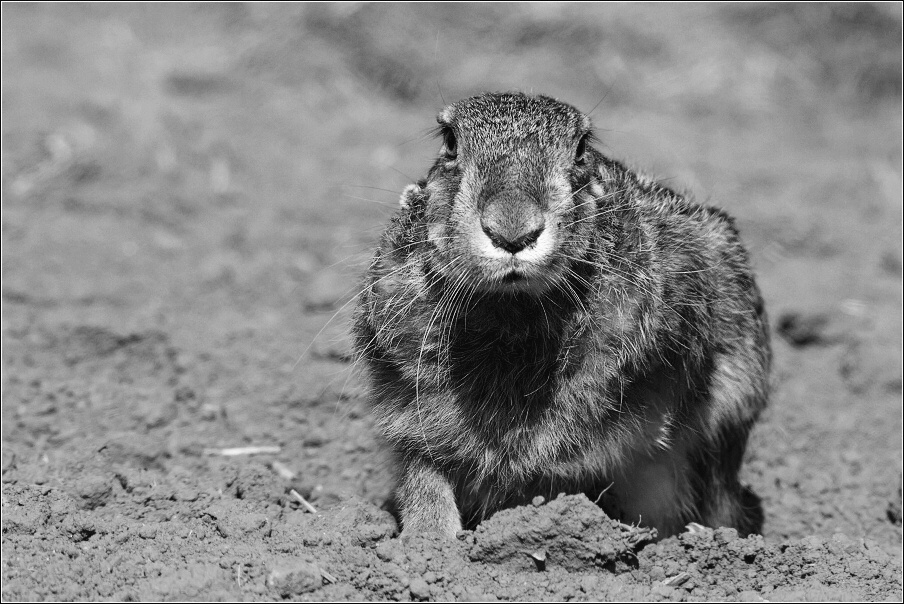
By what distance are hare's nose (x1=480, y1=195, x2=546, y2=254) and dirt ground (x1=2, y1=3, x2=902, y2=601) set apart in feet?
3.37

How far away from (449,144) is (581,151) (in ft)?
1.76

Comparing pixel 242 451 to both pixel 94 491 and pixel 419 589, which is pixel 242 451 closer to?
pixel 94 491

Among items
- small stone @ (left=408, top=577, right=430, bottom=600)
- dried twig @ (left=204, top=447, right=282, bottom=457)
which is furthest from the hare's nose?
dried twig @ (left=204, top=447, right=282, bottom=457)

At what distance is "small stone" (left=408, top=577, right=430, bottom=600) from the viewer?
3543 millimetres

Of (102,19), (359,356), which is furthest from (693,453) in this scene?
(102,19)

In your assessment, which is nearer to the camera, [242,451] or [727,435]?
[727,435]

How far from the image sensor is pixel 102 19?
38.3ft

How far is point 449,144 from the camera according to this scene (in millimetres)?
4355

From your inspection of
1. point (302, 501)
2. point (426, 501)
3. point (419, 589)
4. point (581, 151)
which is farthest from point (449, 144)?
point (419, 589)

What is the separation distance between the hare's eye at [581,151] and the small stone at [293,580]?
6.22 feet

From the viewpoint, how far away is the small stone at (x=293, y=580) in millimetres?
3439

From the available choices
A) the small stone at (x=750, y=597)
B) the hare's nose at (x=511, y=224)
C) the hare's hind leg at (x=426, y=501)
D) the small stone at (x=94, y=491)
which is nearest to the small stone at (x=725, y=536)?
the small stone at (x=750, y=597)

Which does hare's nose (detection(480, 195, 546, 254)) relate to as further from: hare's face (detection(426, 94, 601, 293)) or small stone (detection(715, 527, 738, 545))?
small stone (detection(715, 527, 738, 545))

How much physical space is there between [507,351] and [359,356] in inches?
29.0
